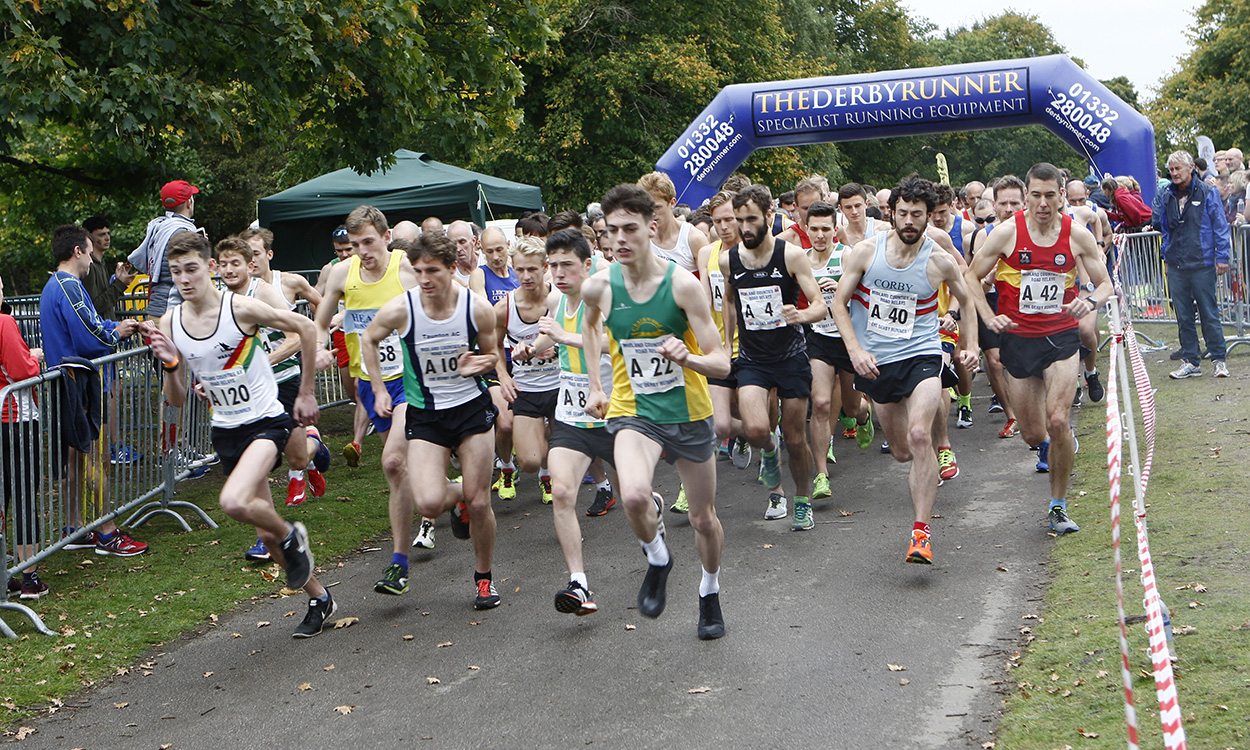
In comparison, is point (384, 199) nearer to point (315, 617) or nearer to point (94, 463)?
point (94, 463)

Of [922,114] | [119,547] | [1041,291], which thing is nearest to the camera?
[1041,291]

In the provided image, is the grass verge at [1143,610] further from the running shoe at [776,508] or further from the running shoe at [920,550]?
the running shoe at [776,508]

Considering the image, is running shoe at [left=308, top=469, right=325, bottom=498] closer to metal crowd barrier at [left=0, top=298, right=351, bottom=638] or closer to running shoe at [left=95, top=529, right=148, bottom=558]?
metal crowd barrier at [left=0, top=298, right=351, bottom=638]

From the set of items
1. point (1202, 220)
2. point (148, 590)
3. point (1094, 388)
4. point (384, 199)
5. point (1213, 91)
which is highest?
point (1213, 91)

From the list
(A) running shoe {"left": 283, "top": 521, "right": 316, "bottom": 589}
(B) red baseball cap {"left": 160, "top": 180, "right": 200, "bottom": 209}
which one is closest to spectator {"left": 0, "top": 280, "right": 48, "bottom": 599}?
(A) running shoe {"left": 283, "top": 521, "right": 316, "bottom": 589}

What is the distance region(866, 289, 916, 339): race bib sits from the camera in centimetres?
824

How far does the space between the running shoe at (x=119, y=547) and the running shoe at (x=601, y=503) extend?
3.02m

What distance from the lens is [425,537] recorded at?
29.6ft

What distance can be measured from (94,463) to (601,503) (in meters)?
3.39

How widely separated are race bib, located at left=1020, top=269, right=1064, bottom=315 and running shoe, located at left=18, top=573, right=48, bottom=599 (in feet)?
19.8

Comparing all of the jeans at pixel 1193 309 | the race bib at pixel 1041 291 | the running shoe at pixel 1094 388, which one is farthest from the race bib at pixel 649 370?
the jeans at pixel 1193 309

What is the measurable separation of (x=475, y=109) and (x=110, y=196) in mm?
4494

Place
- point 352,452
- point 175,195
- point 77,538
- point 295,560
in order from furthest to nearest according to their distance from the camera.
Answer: point 352,452, point 175,195, point 77,538, point 295,560

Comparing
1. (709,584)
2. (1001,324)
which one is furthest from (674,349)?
(1001,324)
